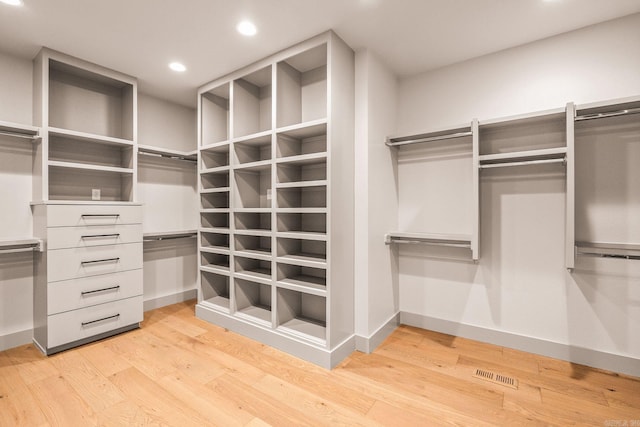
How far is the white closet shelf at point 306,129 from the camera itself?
2.35 meters

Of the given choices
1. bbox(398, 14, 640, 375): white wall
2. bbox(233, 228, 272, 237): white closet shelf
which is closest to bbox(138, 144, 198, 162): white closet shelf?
bbox(233, 228, 272, 237): white closet shelf

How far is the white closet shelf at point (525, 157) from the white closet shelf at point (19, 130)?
3650 mm

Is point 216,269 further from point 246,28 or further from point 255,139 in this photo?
point 246,28

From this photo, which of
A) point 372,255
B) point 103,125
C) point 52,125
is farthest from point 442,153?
point 52,125

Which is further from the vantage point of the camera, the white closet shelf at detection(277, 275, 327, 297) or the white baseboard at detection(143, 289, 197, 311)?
the white baseboard at detection(143, 289, 197, 311)

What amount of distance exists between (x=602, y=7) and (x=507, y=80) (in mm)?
665

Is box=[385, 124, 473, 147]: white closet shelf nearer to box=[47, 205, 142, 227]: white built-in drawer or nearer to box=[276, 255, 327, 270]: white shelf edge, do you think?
box=[276, 255, 327, 270]: white shelf edge

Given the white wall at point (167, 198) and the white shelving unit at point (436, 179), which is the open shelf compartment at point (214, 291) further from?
the white shelving unit at point (436, 179)

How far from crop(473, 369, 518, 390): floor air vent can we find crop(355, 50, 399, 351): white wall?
0.80m

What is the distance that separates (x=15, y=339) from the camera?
2.58 meters

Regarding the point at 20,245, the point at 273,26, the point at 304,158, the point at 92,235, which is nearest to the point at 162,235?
the point at 92,235

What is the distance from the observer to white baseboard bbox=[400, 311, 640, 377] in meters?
2.15

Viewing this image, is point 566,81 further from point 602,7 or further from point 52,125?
point 52,125

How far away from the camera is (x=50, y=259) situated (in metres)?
2.40
